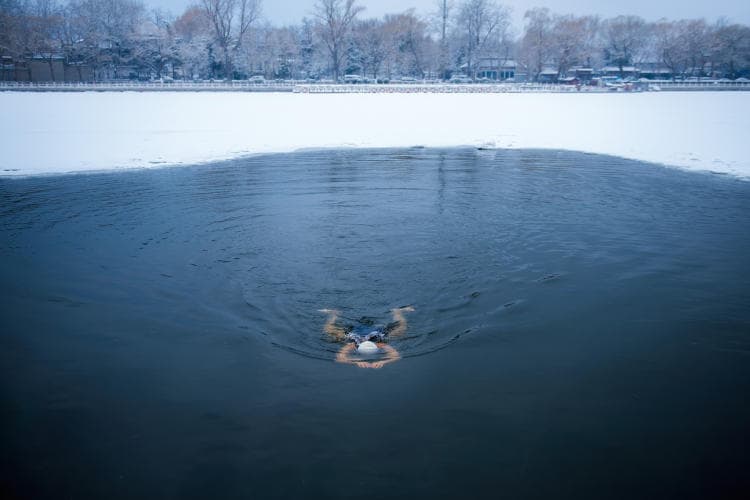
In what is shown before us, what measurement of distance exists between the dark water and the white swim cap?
12.6 inches

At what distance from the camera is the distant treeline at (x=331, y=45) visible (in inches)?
2648

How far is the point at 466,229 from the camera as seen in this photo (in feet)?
31.1

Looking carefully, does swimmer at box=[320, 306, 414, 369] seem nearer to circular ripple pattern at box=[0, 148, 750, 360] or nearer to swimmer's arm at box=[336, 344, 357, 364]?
swimmer's arm at box=[336, 344, 357, 364]

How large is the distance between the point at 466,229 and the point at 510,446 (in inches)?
219

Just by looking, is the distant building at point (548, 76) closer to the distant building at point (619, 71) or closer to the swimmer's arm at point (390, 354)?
the distant building at point (619, 71)

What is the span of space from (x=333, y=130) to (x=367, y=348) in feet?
65.6

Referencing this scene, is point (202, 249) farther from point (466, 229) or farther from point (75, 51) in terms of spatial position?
point (75, 51)

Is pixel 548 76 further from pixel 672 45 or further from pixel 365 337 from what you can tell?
pixel 365 337

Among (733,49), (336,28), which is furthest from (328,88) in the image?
(733,49)

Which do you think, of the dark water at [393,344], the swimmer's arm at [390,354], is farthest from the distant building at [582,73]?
the swimmer's arm at [390,354]

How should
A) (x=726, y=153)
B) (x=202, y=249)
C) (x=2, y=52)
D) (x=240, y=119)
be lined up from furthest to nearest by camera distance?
(x=2, y=52) < (x=240, y=119) < (x=726, y=153) < (x=202, y=249)

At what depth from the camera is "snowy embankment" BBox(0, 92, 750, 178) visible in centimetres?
1681

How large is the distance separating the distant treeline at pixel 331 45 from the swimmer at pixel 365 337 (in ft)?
228

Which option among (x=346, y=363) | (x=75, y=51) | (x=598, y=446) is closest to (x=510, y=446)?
(x=598, y=446)
